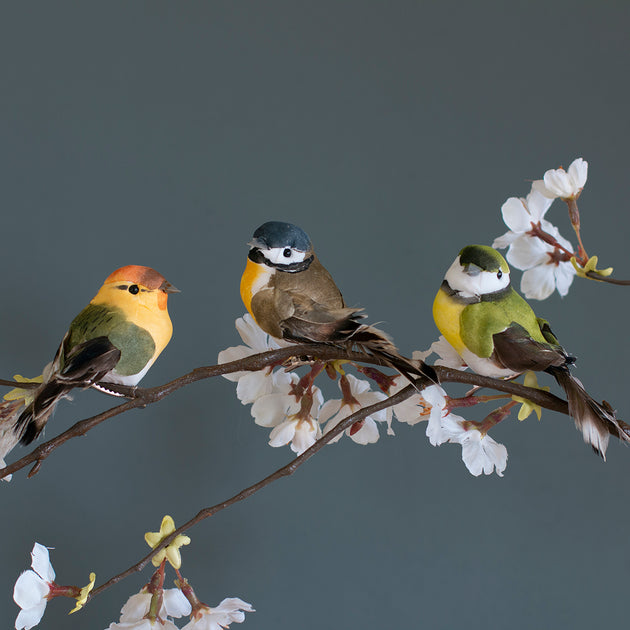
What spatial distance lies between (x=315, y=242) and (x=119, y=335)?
0.56 m

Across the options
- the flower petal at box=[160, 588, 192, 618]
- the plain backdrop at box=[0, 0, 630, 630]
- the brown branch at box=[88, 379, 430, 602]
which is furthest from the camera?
the plain backdrop at box=[0, 0, 630, 630]

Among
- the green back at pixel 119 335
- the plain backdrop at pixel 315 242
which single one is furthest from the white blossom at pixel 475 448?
the plain backdrop at pixel 315 242

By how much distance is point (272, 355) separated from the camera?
48cm

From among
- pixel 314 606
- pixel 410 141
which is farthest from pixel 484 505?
→ pixel 410 141

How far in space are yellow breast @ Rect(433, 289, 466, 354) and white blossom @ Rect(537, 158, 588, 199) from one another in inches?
4.1

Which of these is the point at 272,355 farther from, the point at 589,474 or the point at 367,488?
the point at 589,474

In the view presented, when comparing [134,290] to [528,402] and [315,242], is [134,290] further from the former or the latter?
[315,242]

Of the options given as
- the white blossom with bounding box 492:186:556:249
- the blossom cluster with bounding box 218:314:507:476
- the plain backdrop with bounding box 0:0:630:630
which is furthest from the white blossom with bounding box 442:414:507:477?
the plain backdrop with bounding box 0:0:630:630

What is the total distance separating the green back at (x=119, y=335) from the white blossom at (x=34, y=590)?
143mm

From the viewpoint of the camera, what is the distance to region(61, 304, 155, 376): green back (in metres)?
0.52

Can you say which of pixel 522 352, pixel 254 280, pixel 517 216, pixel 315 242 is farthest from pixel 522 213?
pixel 315 242

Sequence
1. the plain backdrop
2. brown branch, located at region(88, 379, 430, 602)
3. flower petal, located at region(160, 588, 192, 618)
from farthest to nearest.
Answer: the plain backdrop, flower petal, located at region(160, 588, 192, 618), brown branch, located at region(88, 379, 430, 602)

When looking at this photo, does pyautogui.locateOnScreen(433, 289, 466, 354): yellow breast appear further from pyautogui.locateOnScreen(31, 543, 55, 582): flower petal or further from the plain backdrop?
the plain backdrop

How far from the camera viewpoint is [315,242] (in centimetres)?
104
